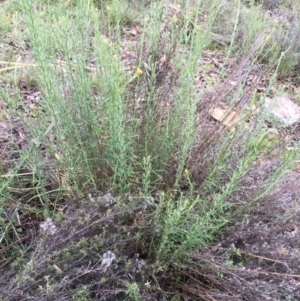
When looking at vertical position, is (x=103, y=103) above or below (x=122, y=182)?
above

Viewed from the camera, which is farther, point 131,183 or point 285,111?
point 285,111

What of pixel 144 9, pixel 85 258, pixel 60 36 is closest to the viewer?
pixel 85 258

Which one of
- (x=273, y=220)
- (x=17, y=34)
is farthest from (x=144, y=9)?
(x=273, y=220)

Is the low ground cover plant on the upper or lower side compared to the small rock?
Result: upper

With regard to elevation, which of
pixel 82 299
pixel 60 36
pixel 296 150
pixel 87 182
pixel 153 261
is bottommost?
pixel 153 261

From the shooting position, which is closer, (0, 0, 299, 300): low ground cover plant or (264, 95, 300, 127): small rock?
(0, 0, 299, 300): low ground cover plant

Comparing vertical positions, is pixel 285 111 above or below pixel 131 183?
below

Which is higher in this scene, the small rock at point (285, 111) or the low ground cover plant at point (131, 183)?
the low ground cover plant at point (131, 183)

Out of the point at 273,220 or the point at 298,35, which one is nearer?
the point at 273,220

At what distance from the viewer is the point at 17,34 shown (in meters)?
3.43

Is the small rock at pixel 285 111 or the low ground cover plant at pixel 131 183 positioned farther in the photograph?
the small rock at pixel 285 111

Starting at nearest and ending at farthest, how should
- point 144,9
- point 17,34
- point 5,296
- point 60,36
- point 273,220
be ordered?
point 5,296 → point 60,36 → point 273,220 → point 17,34 → point 144,9

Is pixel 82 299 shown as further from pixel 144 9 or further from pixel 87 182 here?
pixel 144 9

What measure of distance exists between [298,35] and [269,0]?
984 millimetres
